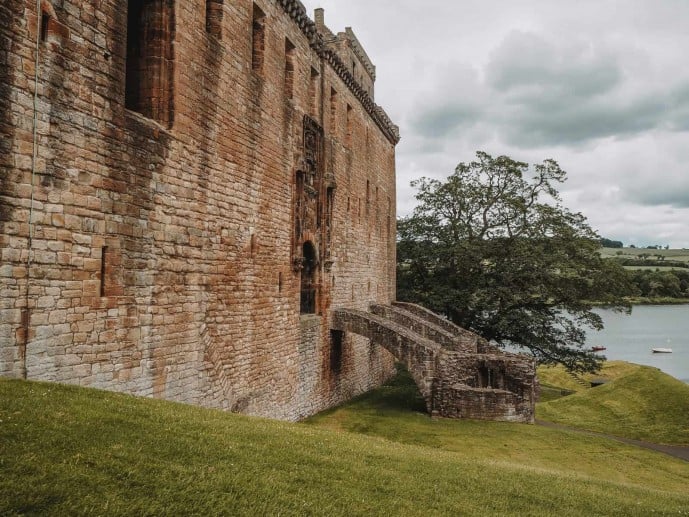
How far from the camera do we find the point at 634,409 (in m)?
18.8

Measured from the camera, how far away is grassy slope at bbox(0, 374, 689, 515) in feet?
13.3

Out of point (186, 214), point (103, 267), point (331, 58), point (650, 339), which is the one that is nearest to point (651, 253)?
point (650, 339)

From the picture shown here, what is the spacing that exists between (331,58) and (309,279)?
7138mm

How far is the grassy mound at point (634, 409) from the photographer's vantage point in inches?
666

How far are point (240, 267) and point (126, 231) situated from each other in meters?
3.66

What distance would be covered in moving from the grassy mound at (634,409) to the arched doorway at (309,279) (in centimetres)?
929

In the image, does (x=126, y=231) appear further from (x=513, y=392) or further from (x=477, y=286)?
(x=477, y=286)

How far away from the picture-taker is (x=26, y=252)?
5906 millimetres

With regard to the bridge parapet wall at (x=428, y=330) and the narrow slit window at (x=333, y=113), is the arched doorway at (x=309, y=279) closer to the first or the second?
the narrow slit window at (x=333, y=113)

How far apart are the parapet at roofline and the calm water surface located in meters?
18.3

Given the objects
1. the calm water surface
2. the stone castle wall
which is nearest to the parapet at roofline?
the stone castle wall

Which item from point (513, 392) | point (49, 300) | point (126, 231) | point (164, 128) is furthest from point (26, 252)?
point (513, 392)

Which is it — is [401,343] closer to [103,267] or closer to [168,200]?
[168,200]

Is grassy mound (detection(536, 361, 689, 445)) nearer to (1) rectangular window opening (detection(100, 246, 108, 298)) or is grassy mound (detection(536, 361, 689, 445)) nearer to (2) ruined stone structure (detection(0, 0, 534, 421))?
(2) ruined stone structure (detection(0, 0, 534, 421))
